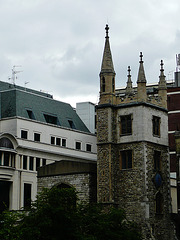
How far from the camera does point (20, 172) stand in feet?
290

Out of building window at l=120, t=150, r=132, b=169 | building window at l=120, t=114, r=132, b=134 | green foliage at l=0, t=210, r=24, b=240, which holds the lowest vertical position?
green foliage at l=0, t=210, r=24, b=240

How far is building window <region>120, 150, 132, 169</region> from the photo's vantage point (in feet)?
208

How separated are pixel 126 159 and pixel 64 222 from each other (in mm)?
12267

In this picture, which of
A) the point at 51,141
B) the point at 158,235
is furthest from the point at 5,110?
the point at 158,235

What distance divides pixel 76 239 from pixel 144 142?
550 inches

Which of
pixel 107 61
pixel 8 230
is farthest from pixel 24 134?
pixel 8 230

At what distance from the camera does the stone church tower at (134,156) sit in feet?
204

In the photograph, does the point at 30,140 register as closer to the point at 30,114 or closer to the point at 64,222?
the point at 30,114

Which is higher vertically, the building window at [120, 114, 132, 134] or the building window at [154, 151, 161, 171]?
the building window at [120, 114, 132, 134]

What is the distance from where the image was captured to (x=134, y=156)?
6306cm

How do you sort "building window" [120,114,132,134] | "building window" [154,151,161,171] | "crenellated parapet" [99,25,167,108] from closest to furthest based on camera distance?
"building window" [120,114,132,134] < "crenellated parapet" [99,25,167,108] < "building window" [154,151,161,171]

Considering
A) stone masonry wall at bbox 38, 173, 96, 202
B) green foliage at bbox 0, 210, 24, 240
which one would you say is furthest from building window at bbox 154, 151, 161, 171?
green foliage at bbox 0, 210, 24, 240

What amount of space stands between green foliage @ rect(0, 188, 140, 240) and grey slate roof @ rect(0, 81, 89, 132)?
1432 inches

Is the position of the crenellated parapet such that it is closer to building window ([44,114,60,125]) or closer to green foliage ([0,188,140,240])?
green foliage ([0,188,140,240])
